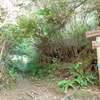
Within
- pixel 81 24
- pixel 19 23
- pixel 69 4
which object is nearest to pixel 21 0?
pixel 19 23

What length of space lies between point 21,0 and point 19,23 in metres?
0.88

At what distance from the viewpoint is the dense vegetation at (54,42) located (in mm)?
5574

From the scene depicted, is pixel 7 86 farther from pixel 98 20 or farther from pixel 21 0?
pixel 98 20

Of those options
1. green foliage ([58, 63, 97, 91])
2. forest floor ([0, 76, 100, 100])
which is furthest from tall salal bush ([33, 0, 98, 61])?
forest floor ([0, 76, 100, 100])

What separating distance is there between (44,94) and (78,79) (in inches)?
34.2

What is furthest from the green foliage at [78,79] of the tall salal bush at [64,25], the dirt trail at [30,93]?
the tall salal bush at [64,25]

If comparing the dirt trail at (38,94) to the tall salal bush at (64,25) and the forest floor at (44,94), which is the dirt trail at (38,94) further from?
the tall salal bush at (64,25)

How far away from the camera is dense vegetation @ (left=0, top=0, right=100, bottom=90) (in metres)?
5.57

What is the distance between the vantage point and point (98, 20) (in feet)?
20.1

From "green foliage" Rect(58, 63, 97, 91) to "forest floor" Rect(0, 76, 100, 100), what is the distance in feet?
0.52

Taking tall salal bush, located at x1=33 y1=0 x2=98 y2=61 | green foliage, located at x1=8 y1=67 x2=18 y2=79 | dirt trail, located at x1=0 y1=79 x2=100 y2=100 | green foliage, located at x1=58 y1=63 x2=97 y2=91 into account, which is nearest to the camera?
dirt trail, located at x1=0 y1=79 x2=100 y2=100

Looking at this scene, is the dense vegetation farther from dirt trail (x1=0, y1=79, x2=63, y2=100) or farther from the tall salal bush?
dirt trail (x1=0, y1=79, x2=63, y2=100)

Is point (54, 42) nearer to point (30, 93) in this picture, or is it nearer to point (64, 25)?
point (64, 25)

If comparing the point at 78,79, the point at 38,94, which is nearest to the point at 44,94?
the point at 38,94
